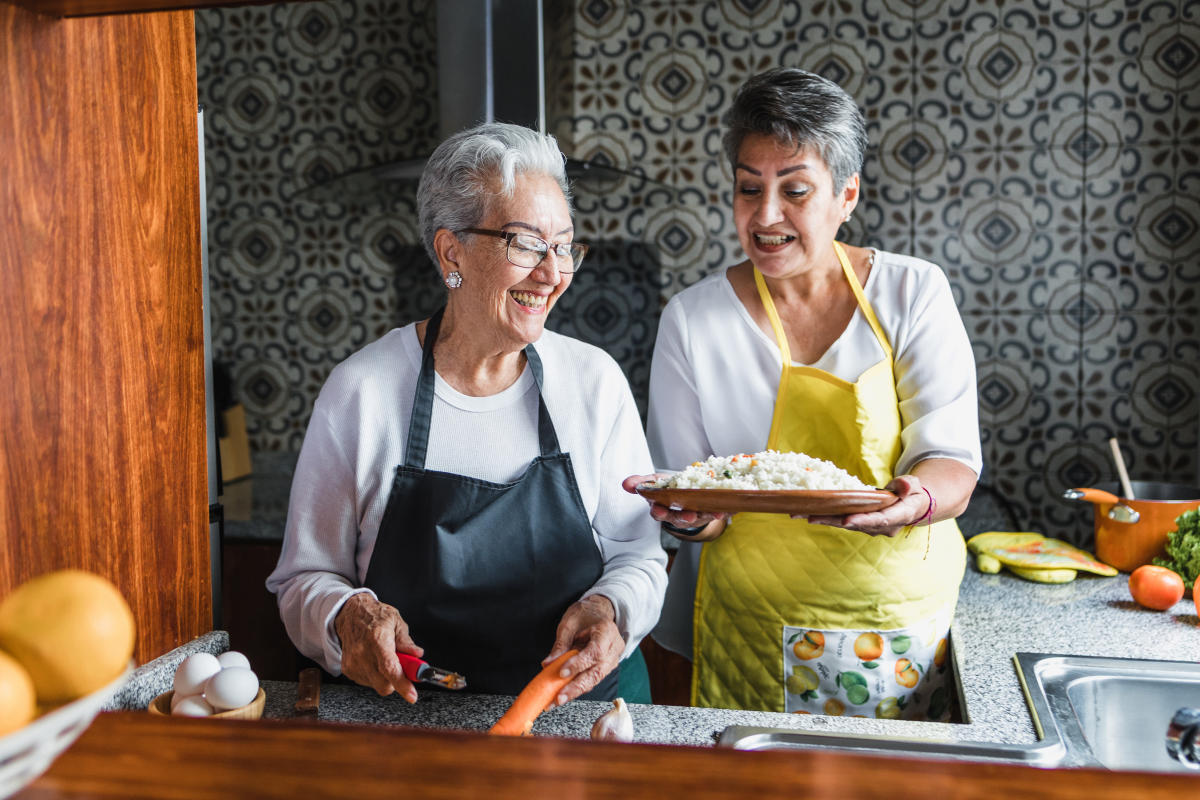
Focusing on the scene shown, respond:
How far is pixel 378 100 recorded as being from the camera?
10.0 feet

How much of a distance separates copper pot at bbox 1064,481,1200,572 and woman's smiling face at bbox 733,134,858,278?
2.70 ft

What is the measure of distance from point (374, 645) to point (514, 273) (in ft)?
1.82

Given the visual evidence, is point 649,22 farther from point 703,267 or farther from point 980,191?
point 980,191

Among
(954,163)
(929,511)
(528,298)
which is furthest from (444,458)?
(954,163)

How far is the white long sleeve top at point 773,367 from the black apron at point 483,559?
357mm

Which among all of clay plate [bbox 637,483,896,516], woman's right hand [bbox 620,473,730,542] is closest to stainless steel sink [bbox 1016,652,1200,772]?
clay plate [bbox 637,483,896,516]

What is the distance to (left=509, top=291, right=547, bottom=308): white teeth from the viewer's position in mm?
1443

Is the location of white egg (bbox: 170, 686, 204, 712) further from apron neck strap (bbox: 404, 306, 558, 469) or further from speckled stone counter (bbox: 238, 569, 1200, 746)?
apron neck strap (bbox: 404, 306, 558, 469)

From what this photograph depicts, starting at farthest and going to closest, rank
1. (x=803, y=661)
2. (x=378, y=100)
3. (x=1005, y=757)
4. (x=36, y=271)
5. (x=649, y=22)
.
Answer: (x=378, y=100)
(x=649, y=22)
(x=803, y=661)
(x=1005, y=757)
(x=36, y=271)

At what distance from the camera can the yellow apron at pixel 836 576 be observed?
1.64 meters

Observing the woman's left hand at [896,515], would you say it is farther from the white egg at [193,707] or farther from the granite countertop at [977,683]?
the white egg at [193,707]

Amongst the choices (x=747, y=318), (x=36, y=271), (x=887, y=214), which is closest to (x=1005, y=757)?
(x=747, y=318)

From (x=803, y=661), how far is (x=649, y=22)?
192 centimetres

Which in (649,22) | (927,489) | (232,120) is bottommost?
(927,489)
